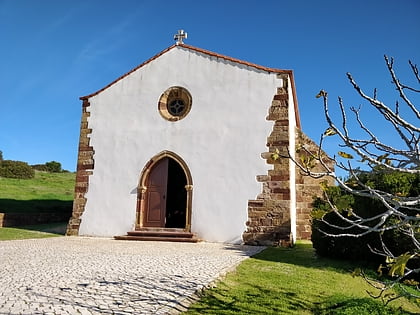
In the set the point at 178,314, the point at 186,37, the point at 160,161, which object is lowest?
the point at 178,314

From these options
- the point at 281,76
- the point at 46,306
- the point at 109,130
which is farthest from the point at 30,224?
the point at 46,306

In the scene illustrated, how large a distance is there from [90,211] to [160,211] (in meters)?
2.47

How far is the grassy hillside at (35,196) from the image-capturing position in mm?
16828

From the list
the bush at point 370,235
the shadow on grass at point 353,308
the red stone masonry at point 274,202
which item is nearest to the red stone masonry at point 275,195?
the red stone masonry at point 274,202

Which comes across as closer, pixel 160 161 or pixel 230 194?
pixel 230 194

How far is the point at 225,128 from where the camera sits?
37.7 feet

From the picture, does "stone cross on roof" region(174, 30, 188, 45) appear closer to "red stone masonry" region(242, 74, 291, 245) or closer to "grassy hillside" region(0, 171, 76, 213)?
"red stone masonry" region(242, 74, 291, 245)

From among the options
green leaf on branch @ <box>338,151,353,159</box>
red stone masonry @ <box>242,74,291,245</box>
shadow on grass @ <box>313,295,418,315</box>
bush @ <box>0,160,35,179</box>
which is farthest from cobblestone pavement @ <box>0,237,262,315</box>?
bush @ <box>0,160,35,179</box>

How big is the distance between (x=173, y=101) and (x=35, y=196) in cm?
1176

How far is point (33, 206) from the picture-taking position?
1712 cm

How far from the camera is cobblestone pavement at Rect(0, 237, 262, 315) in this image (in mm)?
3822

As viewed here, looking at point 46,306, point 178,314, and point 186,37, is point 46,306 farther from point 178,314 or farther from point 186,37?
point 186,37

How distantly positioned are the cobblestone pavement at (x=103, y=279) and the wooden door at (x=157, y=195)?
3.60 m

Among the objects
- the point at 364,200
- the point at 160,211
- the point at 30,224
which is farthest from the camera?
the point at 30,224
